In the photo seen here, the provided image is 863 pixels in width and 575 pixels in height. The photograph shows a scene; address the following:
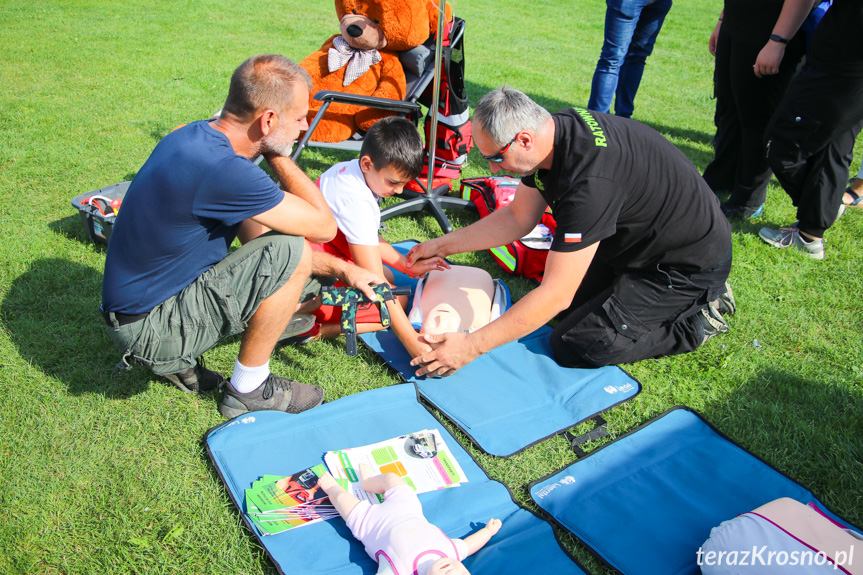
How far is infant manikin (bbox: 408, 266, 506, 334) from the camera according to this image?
316 centimetres

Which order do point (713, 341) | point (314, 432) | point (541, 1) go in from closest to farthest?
point (314, 432)
point (713, 341)
point (541, 1)

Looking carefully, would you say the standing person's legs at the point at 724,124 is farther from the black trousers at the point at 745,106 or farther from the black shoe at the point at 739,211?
the black shoe at the point at 739,211

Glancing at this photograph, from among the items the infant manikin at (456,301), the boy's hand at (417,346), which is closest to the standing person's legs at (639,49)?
the infant manikin at (456,301)

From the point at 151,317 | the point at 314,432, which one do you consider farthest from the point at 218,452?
the point at 151,317

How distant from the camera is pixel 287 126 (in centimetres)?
239

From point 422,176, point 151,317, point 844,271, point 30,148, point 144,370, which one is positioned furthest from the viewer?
point 30,148

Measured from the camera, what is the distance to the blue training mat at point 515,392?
274 cm

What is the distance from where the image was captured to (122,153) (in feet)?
17.2

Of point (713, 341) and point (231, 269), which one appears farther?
point (713, 341)

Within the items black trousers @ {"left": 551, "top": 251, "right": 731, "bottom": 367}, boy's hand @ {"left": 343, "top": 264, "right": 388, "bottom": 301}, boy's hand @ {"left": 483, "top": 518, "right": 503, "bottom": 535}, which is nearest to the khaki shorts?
boy's hand @ {"left": 343, "top": 264, "right": 388, "bottom": 301}

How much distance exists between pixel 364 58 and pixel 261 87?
2.25 meters

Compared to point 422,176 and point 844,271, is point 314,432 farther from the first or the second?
point 844,271

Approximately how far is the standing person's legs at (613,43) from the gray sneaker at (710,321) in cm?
282

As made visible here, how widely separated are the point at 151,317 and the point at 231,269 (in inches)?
14.9
